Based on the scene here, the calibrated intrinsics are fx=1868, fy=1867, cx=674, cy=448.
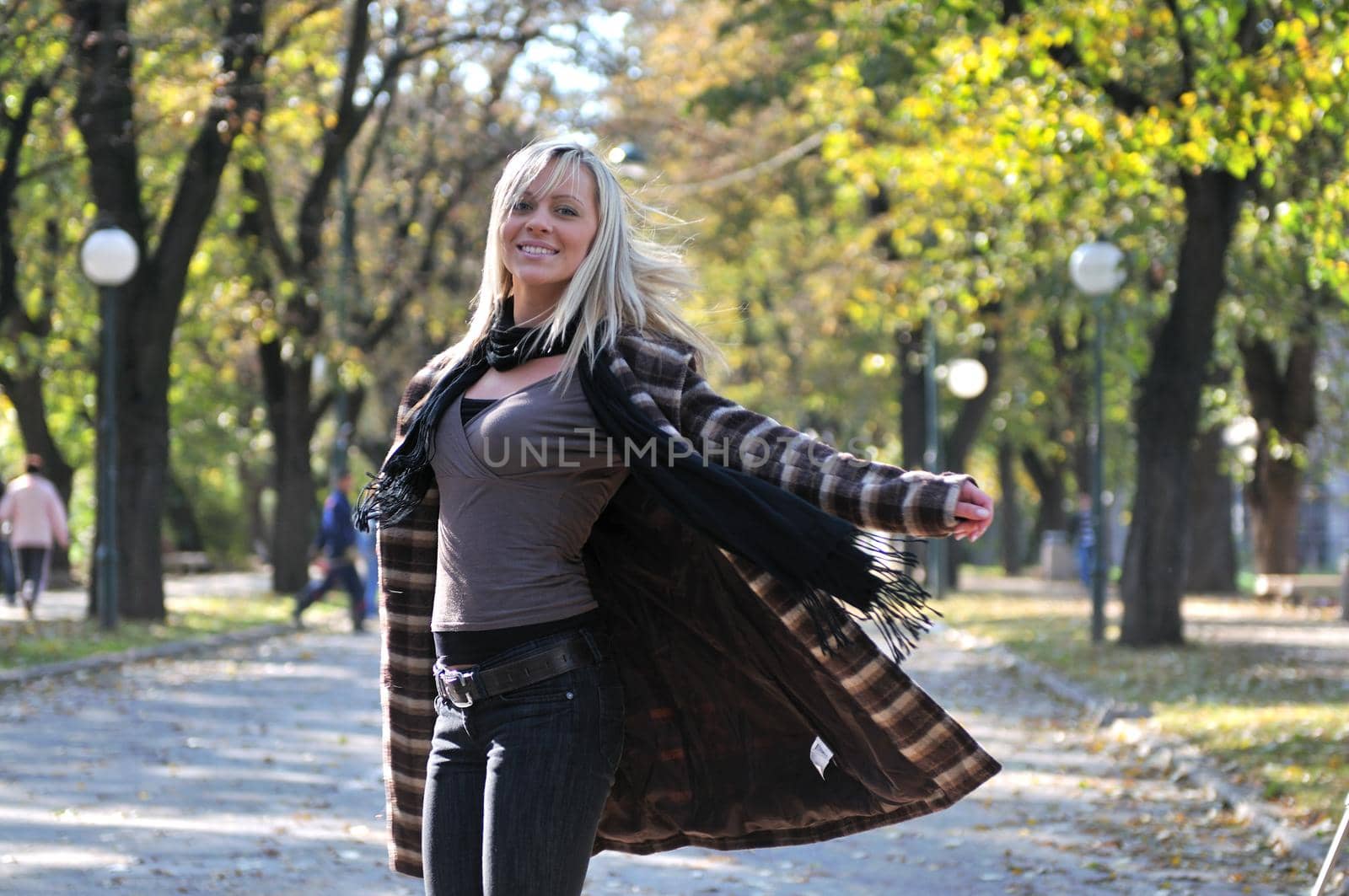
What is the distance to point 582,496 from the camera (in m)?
3.61

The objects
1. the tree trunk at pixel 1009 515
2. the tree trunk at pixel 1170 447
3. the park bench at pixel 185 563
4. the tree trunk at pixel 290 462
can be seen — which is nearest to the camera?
the tree trunk at pixel 1170 447

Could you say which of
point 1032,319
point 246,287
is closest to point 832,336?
point 1032,319

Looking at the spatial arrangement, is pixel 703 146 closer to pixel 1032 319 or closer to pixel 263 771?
pixel 1032 319

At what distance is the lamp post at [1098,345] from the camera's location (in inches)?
696

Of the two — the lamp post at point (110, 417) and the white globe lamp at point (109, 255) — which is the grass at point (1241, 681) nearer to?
the lamp post at point (110, 417)

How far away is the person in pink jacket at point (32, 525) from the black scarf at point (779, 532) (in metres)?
19.0

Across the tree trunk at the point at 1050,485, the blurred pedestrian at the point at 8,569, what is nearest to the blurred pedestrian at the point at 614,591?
the blurred pedestrian at the point at 8,569

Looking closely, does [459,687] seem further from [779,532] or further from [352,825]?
[352,825]

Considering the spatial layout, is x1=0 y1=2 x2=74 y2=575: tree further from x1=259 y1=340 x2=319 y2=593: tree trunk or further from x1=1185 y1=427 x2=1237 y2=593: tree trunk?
x1=1185 y1=427 x2=1237 y2=593: tree trunk

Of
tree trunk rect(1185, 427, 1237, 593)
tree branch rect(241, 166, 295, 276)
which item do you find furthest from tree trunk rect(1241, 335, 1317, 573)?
tree branch rect(241, 166, 295, 276)

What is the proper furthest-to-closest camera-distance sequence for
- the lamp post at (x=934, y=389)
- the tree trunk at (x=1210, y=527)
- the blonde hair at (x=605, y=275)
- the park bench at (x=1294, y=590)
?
1. the tree trunk at (x=1210, y=527)
2. the lamp post at (x=934, y=389)
3. the park bench at (x=1294, y=590)
4. the blonde hair at (x=605, y=275)

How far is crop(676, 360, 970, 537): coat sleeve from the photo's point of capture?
3357 millimetres

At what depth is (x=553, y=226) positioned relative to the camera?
372cm

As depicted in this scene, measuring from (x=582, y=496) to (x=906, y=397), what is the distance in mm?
26963
